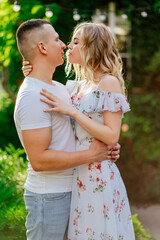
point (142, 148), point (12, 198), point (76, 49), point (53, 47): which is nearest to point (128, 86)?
point (142, 148)

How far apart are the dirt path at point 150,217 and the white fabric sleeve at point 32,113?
284 cm

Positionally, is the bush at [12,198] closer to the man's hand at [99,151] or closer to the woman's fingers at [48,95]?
the man's hand at [99,151]

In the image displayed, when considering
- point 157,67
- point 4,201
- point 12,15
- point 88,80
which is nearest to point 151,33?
point 157,67

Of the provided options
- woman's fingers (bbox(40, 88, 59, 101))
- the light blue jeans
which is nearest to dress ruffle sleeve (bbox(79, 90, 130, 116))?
woman's fingers (bbox(40, 88, 59, 101))

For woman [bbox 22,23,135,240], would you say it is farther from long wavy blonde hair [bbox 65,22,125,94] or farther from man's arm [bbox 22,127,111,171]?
man's arm [bbox 22,127,111,171]

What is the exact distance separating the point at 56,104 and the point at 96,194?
1.85ft

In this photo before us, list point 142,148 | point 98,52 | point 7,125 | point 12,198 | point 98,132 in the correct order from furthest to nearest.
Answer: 1. point 7,125
2. point 142,148
3. point 12,198
4. point 98,52
5. point 98,132

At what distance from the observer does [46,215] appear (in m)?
2.02

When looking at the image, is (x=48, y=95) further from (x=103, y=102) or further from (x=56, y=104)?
(x=103, y=102)

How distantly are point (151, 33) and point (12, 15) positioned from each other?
10.8 feet

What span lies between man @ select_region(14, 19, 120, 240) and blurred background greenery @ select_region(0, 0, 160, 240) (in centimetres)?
125

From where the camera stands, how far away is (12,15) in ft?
16.9

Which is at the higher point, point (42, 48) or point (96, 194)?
point (42, 48)

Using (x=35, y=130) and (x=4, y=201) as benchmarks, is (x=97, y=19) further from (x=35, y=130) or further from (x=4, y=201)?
(x=35, y=130)
